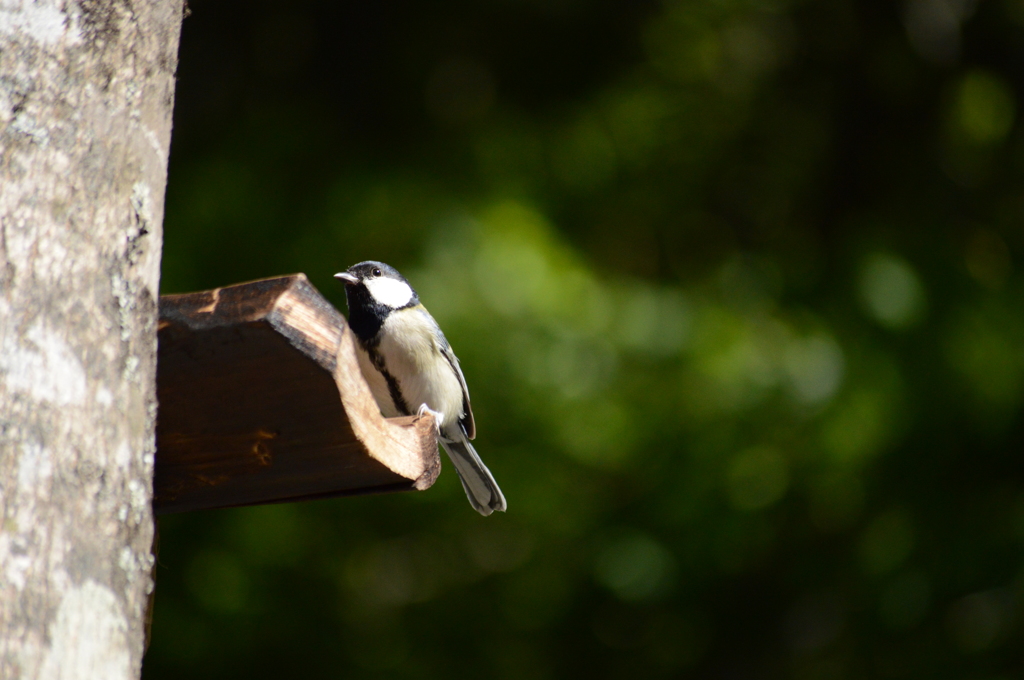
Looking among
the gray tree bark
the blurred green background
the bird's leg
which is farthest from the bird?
the gray tree bark

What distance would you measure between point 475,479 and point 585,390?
0.74 meters

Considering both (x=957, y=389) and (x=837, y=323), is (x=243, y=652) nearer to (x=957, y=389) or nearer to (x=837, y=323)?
(x=837, y=323)

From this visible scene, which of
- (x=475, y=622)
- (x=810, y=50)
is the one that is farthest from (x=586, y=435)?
(x=810, y=50)

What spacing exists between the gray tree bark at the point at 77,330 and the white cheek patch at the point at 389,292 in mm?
1470

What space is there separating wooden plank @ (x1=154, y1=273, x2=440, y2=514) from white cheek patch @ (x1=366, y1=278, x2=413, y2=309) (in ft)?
4.12

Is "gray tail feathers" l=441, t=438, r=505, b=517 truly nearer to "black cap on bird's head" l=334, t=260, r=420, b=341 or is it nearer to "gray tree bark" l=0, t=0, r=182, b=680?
"black cap on bird's head" l=334, t=260, r=420, b=341

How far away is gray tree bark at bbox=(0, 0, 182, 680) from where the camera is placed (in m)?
0.93

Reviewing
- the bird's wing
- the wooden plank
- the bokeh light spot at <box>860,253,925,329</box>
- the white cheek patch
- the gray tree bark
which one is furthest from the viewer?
the bokeh light spot at <box>860,253,925,329</box>

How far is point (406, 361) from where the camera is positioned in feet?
8.40

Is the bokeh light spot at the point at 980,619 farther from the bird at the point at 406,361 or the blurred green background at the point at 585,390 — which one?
the bird at the point at 406,361

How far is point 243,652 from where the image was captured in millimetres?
3346

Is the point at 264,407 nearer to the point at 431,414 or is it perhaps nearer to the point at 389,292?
the point at 431,414

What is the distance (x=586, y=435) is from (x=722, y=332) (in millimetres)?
632

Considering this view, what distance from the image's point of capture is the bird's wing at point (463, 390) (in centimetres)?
276
